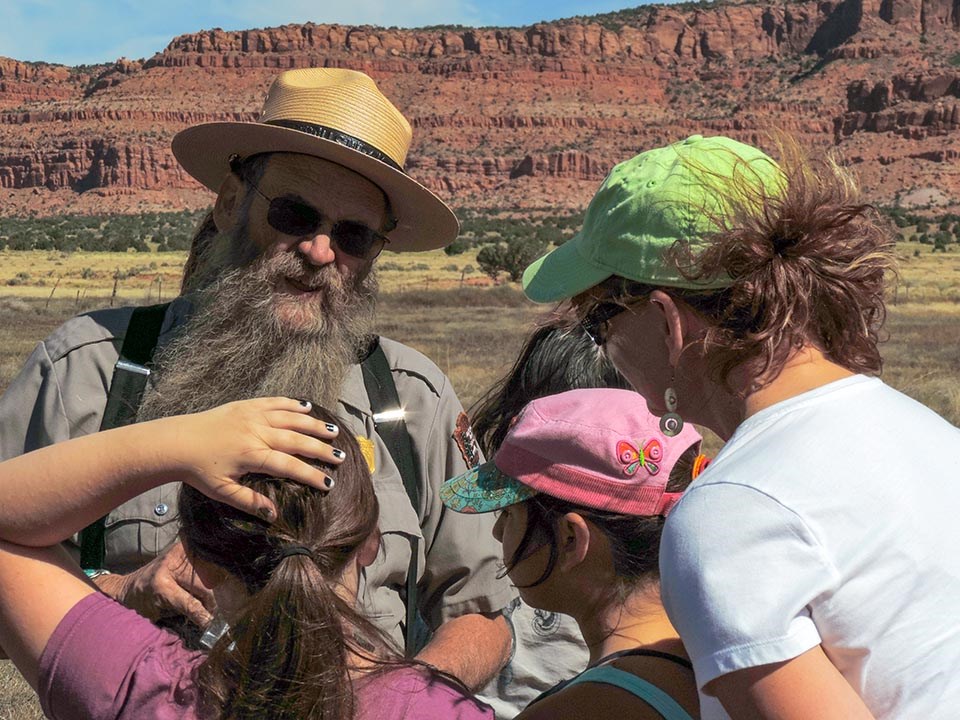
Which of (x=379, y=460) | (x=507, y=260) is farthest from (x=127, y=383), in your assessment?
(x=507, y=260)

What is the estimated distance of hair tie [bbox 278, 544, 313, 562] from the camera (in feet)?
5.60

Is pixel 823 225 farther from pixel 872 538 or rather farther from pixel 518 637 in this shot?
pixel 518 637

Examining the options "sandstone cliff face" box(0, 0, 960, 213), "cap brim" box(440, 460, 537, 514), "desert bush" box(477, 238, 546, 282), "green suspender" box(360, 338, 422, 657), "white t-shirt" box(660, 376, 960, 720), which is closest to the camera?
"white t-shirt" box(660, 376, 960, 720)

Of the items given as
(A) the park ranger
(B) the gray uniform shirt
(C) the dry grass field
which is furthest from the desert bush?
(B) the gray uniform shirt

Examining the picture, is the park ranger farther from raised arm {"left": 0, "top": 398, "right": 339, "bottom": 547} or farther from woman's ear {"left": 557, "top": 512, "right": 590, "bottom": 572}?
raised arm {"left": 0, "top": 398, "right": 339, "bottom": 547}

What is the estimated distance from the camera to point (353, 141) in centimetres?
304

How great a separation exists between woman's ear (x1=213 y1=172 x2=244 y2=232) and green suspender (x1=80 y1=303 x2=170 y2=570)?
17.8 inches

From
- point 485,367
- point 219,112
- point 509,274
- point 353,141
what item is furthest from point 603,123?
point 353,141

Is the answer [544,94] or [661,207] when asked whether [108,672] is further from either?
[544,94]

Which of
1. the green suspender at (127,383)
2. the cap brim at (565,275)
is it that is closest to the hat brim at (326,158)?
the green suspender at (127,383)

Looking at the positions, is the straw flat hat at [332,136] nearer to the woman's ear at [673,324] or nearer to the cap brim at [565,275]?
the cap brim at [565,275]

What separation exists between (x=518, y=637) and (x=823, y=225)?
187 cm

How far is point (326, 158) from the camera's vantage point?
10.1ft

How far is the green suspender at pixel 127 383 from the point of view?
252cm
